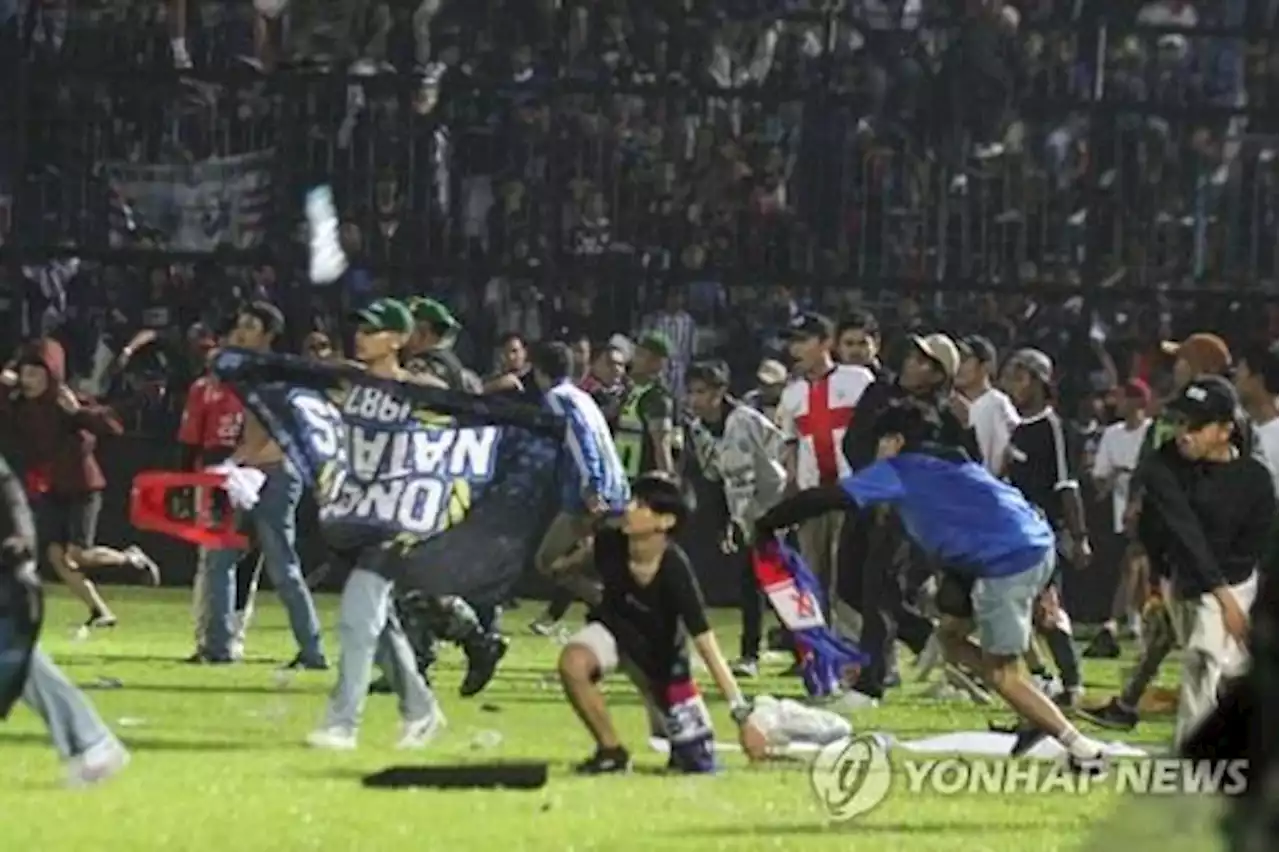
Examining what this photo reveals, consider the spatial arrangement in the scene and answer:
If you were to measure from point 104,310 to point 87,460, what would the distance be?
3.52 meters

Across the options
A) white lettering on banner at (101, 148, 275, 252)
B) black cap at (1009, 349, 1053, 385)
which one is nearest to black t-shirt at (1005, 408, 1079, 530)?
black cap at (1009, 349, 1053, 385)

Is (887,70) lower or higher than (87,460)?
higher

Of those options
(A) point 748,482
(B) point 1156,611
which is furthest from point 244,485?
(B) point 1156,611

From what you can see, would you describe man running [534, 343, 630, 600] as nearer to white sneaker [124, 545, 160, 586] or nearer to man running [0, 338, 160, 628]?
man running [0, 338, 160, 628]

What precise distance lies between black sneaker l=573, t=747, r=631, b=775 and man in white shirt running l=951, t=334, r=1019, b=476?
17.6ft

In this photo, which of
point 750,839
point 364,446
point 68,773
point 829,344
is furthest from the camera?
point 829,344

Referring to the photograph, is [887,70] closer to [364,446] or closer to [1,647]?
[364,446]

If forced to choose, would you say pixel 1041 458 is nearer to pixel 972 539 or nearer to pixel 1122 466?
pixel 1122 466

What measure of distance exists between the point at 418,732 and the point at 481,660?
7.89ft

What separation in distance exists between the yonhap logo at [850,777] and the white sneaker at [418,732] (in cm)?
153

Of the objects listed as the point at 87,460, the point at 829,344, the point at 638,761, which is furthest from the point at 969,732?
the point at 87,460

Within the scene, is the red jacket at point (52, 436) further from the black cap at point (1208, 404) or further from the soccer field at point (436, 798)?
the black cap at point (1208, 404)

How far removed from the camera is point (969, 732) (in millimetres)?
14695

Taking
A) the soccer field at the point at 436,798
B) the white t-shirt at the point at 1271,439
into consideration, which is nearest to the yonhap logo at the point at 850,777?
the soccer field at the point at 436,798
